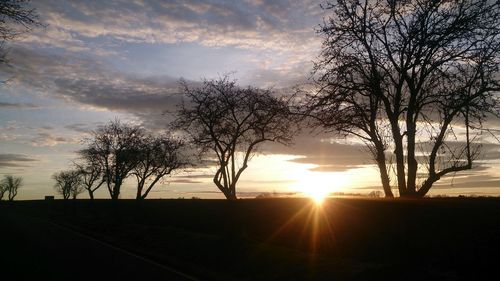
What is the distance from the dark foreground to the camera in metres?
10.7

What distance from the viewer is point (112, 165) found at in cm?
7200

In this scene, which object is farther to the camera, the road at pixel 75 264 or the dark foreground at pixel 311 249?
the road at pixel 75 264

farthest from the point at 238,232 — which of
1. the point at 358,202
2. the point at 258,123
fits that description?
the point at 258,123

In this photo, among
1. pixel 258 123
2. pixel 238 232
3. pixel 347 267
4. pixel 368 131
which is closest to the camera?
pixel 347 267

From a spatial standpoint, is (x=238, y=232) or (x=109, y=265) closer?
(x=109, y=265)

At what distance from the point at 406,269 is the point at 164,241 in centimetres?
1221

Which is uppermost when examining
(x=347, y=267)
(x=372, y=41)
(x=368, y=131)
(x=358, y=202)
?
(x=372, y=41)

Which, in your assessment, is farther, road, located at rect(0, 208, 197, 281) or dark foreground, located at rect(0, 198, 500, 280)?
road, located at rect(0, 208, 197, 281)

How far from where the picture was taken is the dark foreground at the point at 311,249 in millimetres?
10680

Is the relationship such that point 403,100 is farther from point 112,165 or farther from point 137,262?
point 112,165

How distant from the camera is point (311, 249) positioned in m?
15.5

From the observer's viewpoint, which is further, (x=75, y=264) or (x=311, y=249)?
(x=311, y=249)

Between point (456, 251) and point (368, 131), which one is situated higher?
point (368, 131)

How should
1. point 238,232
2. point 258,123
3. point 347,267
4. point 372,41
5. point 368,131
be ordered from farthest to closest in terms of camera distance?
point 258,123 → point 368,131 → point 372,41 → point 238,232 → point 347,267
